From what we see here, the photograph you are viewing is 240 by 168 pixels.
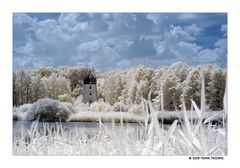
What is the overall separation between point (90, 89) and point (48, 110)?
374 mm

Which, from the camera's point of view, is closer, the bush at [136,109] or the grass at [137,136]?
the grass at [137,136]

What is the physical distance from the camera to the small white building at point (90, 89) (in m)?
5.22

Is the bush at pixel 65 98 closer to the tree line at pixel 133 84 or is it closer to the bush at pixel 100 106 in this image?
the tree line at pixel 133 84

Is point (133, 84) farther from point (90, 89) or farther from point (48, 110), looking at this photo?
point (48, 110)

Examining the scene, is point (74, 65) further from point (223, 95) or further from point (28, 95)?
point (223, 95)

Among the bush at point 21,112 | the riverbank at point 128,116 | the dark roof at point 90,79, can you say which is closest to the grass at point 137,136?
the riverbank at point 128,116

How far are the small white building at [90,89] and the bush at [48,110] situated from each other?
0.59 ft

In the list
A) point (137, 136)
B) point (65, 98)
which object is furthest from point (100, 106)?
point (137, 136)

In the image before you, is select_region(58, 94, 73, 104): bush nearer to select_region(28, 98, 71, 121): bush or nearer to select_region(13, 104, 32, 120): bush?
select_region(28, 98, 71, 121): bush

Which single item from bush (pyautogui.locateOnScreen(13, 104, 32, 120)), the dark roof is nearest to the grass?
bush (pyautogui.locateOnScreen(13, 104, 32, 120))

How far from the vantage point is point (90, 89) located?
17.2 ft

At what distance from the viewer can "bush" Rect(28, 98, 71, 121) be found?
17.0 feet

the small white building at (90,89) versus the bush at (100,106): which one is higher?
the small white building at (90,89)
